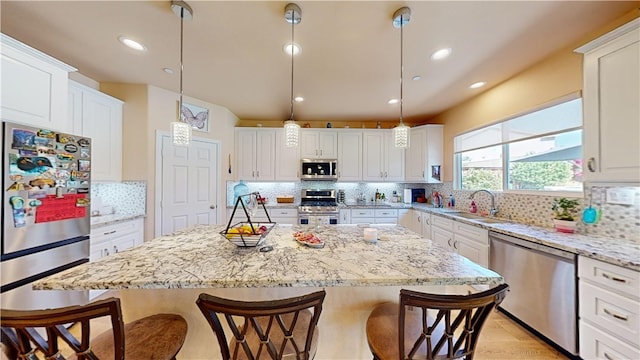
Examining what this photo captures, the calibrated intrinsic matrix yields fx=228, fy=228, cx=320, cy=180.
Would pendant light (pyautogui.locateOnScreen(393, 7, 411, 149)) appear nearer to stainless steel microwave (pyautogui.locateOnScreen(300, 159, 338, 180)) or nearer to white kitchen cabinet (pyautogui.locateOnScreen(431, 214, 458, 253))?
white kitchen cabinet (pyautogui.locateOnScreen(431, 214, 458, 253))

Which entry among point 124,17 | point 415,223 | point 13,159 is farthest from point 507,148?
point 13,159

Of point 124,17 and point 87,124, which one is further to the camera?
point 87,124

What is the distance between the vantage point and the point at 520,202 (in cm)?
266

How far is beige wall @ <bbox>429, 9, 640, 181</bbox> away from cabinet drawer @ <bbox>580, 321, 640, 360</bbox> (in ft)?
6.39

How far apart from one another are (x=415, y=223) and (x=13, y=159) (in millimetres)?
4625

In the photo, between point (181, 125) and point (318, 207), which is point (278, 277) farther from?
point (318, 207)

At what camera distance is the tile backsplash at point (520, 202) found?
5.84 ft

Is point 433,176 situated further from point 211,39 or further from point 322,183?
point 211,39

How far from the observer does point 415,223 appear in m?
4.03

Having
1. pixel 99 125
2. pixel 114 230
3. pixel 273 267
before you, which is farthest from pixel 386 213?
pixel 99 125

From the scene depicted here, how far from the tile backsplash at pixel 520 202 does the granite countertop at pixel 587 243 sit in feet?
0.33

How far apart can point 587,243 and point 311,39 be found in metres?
2.73

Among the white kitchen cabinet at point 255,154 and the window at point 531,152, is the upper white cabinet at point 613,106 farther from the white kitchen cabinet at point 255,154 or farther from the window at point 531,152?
the white kitchen cabinet at point 255,154

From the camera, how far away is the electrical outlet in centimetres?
175
